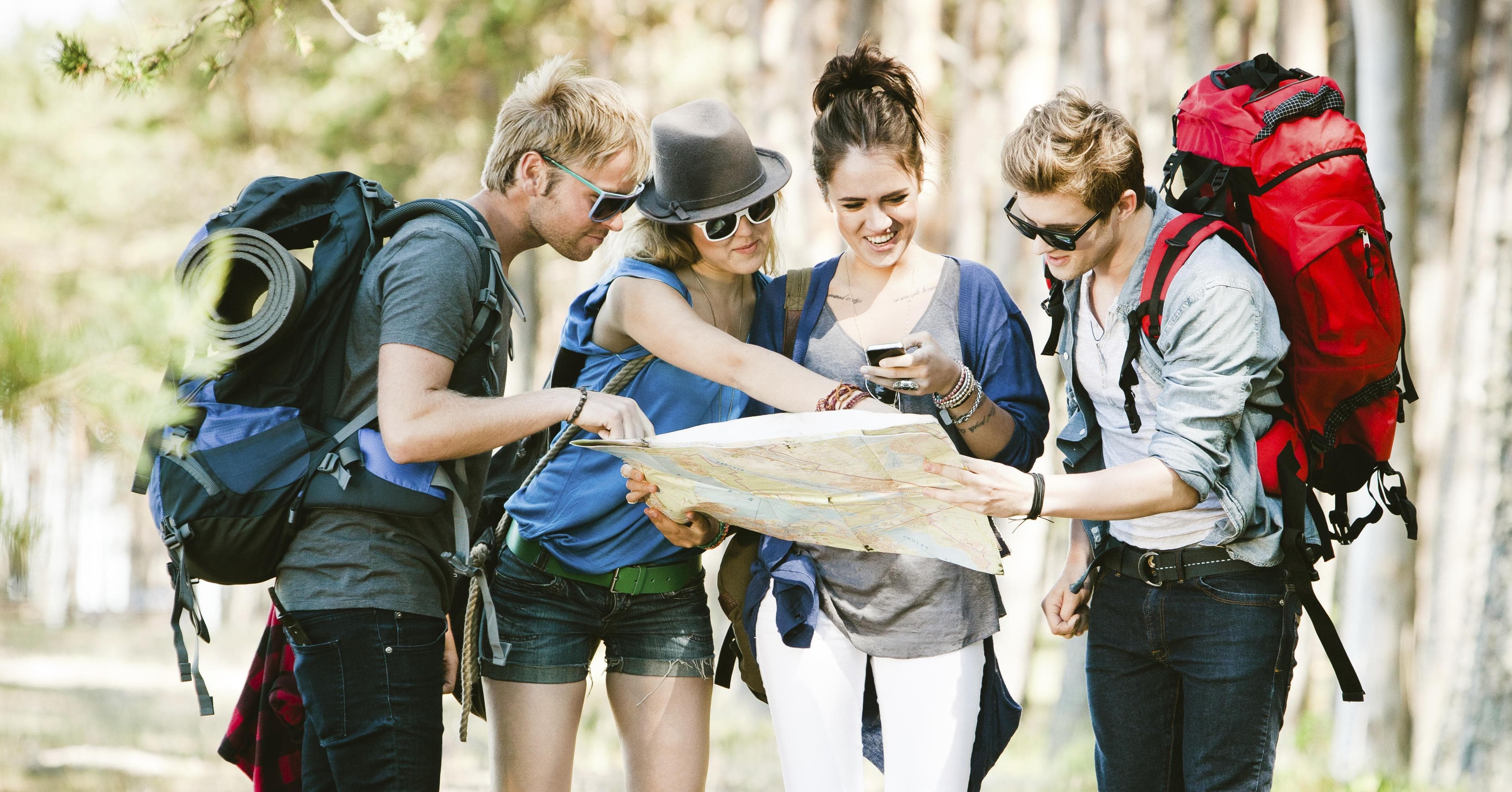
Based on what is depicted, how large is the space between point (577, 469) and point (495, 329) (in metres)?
0.56

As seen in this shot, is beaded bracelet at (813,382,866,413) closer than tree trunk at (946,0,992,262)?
Yes

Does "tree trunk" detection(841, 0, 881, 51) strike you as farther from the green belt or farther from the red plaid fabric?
the red plaid fabric

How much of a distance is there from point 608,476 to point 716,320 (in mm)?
494

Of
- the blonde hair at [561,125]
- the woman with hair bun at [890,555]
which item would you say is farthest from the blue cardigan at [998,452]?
the blonde hair at [561,125]

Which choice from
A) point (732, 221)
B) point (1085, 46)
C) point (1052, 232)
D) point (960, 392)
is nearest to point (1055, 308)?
point (1052, 232)

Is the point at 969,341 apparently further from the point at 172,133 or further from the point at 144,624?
the point at 144,624

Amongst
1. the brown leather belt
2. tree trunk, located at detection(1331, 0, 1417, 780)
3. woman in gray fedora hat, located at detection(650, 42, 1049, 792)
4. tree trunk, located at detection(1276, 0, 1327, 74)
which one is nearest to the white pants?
woman in gray fedora hat, located at detection(650, 42, 1049, 792)

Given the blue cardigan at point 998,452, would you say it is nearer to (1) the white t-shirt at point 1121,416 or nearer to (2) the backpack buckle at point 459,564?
(1) the white t-shirt at point 1121,416

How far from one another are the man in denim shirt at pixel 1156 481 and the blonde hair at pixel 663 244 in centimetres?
83

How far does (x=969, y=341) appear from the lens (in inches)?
122

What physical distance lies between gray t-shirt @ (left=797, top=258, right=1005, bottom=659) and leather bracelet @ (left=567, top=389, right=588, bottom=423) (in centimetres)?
67

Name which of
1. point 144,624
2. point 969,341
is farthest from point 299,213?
point 144,624

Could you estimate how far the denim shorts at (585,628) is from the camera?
3199 millimetres

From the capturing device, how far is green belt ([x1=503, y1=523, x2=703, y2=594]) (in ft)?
10.6
